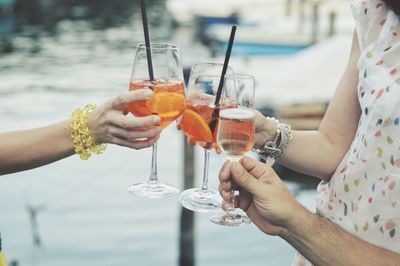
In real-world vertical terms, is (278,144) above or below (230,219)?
above

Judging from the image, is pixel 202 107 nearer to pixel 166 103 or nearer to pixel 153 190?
pixel 166 103

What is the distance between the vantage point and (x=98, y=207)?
8453 mm

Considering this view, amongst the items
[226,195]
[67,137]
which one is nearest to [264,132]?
[226,195]

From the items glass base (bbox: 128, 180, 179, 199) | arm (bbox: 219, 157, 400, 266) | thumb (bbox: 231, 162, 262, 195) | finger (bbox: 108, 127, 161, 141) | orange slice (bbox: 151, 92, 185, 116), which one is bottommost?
glass base (bbox: 128, 180, 179, 199)

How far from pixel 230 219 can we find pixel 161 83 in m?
0.48

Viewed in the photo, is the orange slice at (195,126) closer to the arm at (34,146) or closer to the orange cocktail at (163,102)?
the orange cocktail at (163,102)

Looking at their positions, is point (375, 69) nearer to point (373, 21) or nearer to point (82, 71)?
point (373, 21)

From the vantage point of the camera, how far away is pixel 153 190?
2.49 m

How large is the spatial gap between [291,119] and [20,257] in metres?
4.04

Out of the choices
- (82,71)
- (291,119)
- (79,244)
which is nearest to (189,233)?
(79,244)

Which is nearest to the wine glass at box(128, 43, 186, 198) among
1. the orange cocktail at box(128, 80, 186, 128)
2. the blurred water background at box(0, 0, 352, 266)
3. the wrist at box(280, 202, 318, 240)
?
the orange cocktail at box(128, 80, 186, 128)

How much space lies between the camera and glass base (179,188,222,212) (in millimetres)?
2396

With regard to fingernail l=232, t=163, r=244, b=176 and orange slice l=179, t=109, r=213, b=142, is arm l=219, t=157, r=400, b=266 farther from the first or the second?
orange slice l=179, t=109, r=213, b=142

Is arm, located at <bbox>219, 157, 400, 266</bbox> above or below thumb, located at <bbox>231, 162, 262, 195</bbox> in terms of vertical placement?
below
